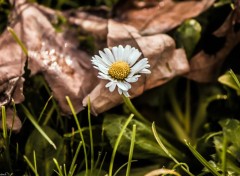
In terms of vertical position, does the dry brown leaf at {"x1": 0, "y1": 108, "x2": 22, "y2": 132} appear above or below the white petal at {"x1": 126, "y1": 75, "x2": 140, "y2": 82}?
below

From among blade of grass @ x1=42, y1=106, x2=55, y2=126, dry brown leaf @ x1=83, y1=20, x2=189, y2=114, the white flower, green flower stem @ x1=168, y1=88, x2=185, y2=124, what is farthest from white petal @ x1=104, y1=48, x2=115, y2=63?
green flower stem @ x1=168, y1=88, x2=185, y2=124

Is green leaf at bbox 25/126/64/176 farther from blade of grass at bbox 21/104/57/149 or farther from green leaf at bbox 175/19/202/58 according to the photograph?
green leaf at bbox 175/19/202/58

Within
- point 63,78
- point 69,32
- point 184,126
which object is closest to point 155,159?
point 184,126

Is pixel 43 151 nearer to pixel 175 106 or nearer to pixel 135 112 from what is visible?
pixel 135 112

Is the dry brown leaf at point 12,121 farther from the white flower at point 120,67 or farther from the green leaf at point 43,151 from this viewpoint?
the white flower at point 120,67

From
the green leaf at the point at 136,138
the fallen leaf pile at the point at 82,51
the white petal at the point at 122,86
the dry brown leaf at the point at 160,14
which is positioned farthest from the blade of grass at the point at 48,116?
the dry brown leaf at the point at 160,14

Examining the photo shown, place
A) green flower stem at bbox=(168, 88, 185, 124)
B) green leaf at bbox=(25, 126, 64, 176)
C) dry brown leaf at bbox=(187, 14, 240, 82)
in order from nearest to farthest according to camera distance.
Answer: green leaf at bbox=(25, 126, 64, 176), dry brown leaf at bbox=(187, 14, 240, 82), green flower stem at bbox=(168, 88, 185, 124)

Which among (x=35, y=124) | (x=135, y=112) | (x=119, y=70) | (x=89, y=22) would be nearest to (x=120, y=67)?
(x=119, y=70)
